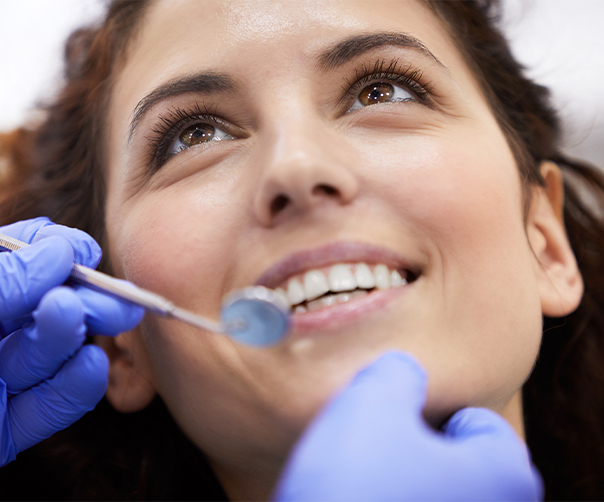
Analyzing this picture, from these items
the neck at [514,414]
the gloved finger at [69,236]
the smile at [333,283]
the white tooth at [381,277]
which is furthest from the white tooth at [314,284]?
the neck at [514,414]

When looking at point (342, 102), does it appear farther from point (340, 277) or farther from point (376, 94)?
point (340, 277)

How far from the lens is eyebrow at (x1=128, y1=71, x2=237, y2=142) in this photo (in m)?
1.20

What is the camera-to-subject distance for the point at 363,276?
1.06 meters

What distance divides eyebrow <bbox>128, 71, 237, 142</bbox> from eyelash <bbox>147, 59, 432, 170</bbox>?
1.6 inches

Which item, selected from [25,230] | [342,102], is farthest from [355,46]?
[25,230]

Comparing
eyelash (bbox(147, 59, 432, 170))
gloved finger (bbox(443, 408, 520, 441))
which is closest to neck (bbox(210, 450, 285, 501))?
gloved finger (bbox(443, 408, 520, 441))

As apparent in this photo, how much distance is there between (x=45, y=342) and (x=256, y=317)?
Result: 0.58 m

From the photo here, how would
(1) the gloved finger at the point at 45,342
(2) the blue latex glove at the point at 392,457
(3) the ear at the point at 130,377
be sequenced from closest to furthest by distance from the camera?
(2) the blue latex glove at the point at 392,457, (1) the gloved finger at the point at 45,342, (3) the ear at the point at 130,377

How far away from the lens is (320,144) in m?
1.09

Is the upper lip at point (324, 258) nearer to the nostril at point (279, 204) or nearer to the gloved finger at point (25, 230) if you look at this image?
the nostril at point (279, 204)

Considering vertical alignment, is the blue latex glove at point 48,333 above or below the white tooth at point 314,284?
below

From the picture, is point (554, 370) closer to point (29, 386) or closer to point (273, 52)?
point (273, 52)

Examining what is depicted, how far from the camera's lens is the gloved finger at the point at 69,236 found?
1.28 metres

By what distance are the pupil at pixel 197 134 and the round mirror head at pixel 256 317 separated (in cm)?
65
